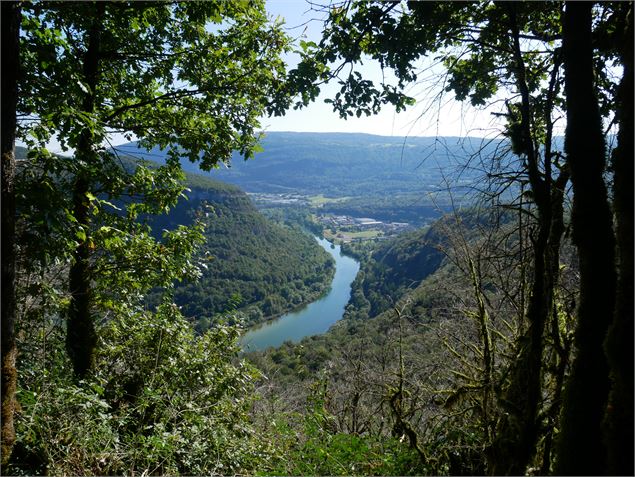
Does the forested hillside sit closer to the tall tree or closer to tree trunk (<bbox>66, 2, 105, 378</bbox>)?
tree trunk (<bbox>66, 2, 105, 378</bbox>)

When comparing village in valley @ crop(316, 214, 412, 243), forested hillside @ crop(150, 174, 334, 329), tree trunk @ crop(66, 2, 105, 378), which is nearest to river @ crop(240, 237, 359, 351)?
forested hillside @ crop(150, 174, 334, 329)

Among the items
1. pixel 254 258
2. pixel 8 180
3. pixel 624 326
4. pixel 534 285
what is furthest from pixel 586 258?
pixel 254 258

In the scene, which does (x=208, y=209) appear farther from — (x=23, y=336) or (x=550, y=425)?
(x=550, y=425)

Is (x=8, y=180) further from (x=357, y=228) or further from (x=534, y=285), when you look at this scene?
(x=357, y=228)

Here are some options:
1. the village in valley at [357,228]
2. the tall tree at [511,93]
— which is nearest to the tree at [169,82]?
Answer: the tall tree at [511,93]

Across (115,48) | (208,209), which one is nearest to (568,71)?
(115,48)

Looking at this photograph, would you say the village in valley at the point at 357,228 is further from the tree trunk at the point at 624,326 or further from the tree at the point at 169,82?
the tree trunk at the point at 624,326
